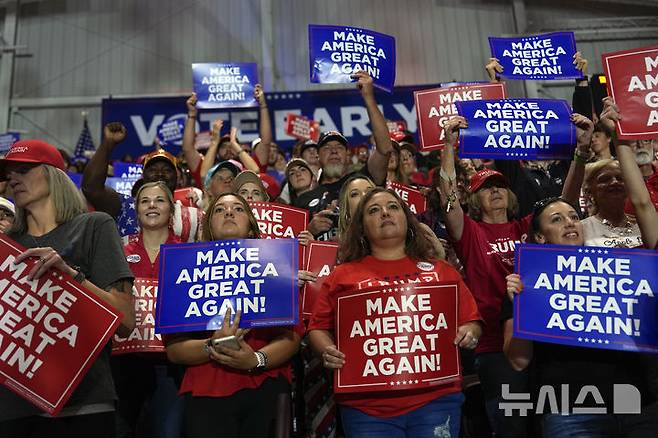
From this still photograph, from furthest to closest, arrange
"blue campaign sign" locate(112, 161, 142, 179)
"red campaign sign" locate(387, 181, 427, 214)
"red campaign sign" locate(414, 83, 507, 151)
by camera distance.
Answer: "blue campaign sign" locate(112, 161, 142, 179) → "red campaign sign" locate(414, 83, 507, 151) → "red campaign sign" locate(387, 181, 427, 214)

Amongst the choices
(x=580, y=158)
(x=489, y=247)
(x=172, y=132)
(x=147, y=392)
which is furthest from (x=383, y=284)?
(x=172, y=132)

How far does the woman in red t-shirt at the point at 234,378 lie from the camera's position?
2.83 m

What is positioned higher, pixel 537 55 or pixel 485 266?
Result: pixel 537 55

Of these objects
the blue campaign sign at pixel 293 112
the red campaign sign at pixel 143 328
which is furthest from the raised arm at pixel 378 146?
the blue campaign sign at pixel 293 112

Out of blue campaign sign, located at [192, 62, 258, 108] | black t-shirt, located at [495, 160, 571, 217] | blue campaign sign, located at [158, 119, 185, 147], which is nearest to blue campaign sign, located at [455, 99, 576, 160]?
black t-shirt, located at [495, 160, 571, 217]

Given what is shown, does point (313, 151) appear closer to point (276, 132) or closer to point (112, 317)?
point (112, 317)

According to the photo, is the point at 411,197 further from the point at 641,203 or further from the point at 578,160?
the point at 641,203

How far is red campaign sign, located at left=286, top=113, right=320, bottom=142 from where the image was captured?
10.2 metres

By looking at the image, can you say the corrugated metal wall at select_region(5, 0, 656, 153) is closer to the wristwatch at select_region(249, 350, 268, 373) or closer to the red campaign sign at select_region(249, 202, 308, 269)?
the red campaign sign at select_region(249, 202, 308, 269)

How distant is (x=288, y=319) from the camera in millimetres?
2910

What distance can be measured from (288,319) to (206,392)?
491mm

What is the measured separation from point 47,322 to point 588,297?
2.20 metres

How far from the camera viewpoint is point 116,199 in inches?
185

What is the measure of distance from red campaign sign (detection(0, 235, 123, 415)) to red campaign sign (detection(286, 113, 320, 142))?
792 cm
